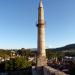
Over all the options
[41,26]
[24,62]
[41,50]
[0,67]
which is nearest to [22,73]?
[41,50]

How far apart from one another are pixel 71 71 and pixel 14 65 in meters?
11.3

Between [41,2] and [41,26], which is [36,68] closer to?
[41,26]

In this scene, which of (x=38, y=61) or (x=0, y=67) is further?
(x=0, y=67)

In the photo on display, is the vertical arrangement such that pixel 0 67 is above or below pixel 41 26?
below

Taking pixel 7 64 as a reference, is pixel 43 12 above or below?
above

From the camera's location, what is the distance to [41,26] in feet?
89.0

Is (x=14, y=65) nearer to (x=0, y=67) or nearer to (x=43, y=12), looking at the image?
(x=0, y=67)

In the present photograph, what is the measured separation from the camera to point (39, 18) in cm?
2705

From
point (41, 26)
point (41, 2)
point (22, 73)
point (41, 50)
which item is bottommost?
point (22, 73)

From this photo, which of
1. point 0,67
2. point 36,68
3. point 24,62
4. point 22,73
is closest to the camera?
point 36,68

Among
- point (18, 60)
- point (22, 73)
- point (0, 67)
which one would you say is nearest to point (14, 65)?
point (18, 60)

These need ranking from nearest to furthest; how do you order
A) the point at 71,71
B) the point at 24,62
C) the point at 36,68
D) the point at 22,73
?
1. the point at 36,68
2. the point at 22,73
3. the point at 71,71
4. the point at 24,62

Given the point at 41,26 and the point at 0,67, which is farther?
the point at 0,67

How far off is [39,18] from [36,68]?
9.58m
